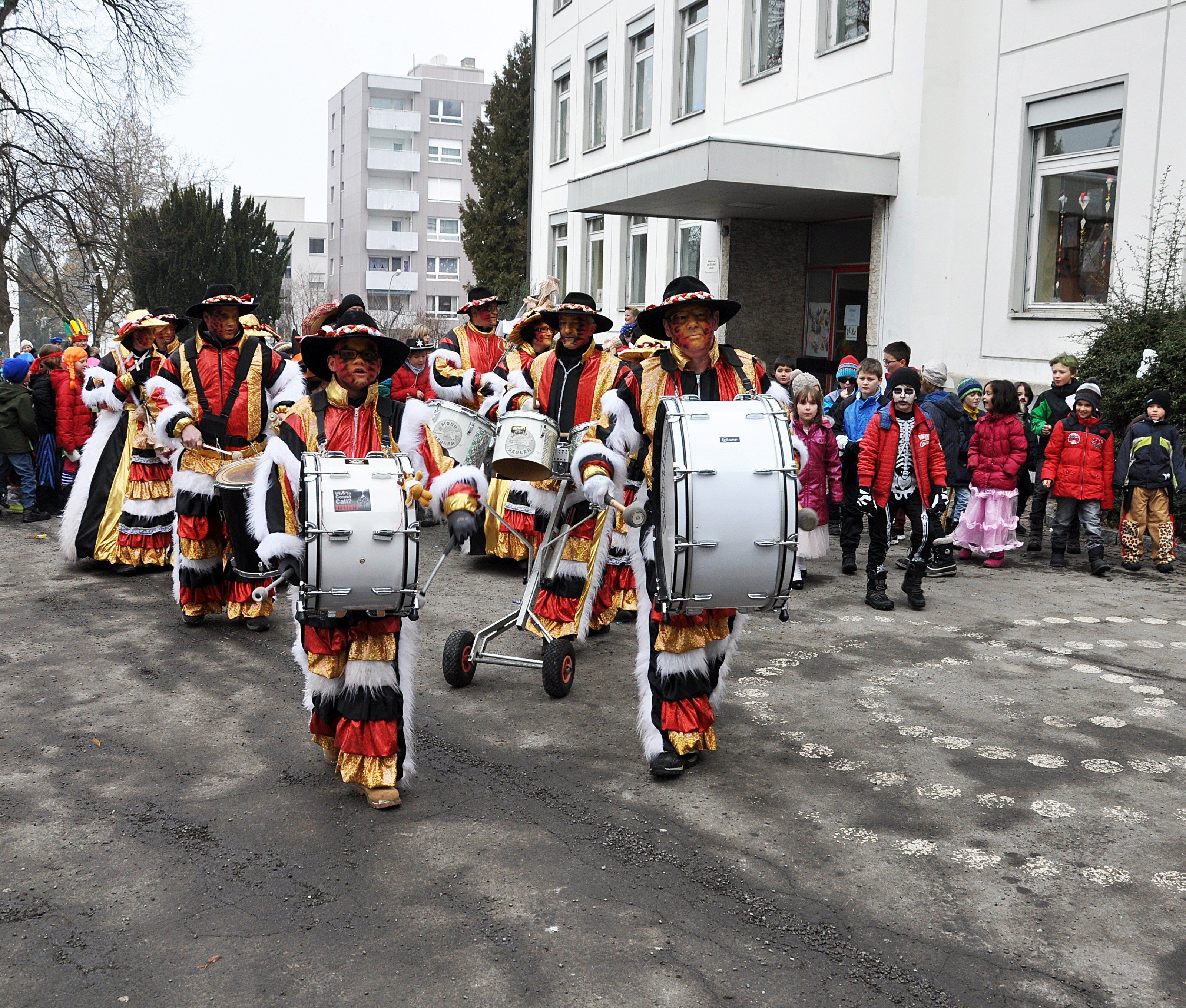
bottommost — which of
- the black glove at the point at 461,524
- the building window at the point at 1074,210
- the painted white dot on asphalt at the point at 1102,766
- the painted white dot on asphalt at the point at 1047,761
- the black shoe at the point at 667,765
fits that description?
the painted white dot on asphalt at the point at 1047,761

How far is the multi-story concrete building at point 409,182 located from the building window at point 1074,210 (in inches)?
2556

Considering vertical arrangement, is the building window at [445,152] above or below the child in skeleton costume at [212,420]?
above

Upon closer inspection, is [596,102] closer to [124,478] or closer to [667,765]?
[124,478]

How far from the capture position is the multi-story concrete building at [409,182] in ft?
253

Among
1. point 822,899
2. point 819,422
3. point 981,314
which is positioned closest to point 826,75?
point 981,314

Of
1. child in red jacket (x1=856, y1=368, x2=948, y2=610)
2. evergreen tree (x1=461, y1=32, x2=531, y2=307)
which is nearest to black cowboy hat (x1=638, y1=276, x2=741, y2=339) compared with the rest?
child in red jacket (x1=856, y1=368, x2=948, y2=610)

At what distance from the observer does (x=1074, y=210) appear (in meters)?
12.5

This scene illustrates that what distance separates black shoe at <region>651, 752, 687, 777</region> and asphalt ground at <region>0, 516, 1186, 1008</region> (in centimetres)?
8

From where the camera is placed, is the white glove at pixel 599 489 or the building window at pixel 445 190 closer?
the white glove at pixel 599 489

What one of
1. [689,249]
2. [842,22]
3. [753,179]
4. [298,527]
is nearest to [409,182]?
[689,249]

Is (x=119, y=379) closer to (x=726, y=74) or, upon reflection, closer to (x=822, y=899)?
(x=822, y=899)

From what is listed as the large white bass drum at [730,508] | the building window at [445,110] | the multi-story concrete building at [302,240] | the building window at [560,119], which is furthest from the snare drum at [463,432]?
the building window at [445,110]

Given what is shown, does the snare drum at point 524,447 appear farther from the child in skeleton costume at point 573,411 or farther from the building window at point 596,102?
the building window at point 596,102

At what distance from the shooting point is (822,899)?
12.6ft
